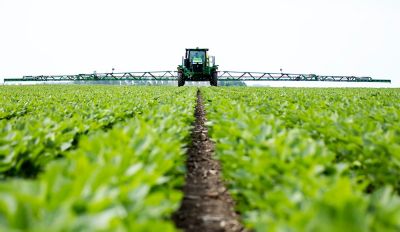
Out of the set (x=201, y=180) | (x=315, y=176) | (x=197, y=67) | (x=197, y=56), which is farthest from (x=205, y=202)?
(x=197, y=56)

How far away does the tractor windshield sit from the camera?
92.8 feet

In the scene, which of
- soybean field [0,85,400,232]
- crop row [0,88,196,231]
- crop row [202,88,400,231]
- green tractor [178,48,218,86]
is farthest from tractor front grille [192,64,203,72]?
crop row [0,88,196,231]

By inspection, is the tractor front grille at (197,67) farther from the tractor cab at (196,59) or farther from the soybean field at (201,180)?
the soybean field at (201,180)

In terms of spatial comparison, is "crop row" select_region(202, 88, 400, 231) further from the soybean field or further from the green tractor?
Result: the green tractor

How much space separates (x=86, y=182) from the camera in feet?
6.23

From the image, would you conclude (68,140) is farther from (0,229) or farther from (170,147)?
(0,229)

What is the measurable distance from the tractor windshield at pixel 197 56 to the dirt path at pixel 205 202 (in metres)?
22.5

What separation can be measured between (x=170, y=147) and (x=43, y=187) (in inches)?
64.6

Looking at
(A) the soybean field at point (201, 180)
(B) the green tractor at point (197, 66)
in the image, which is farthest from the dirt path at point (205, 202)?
(B) the green tractor at point (197, 66)

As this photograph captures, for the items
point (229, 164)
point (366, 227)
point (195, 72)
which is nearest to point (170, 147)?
point (229, 164)

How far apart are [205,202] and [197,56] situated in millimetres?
25043

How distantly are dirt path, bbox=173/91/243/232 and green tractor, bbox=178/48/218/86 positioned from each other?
73.0 ft

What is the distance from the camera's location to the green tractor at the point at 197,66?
92.3 ft

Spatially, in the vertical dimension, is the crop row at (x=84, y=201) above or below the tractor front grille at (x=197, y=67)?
below
